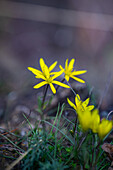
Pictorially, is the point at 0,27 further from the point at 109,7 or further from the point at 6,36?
the point at 109,7

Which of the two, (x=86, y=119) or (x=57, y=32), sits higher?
(x=57, y=32)

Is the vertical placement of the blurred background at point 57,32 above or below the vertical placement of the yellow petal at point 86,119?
above

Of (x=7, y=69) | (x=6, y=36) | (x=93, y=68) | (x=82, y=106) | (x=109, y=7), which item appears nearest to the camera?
(x=82, y=106)

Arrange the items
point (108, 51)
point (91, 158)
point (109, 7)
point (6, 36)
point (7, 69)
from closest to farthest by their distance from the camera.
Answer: point (91, 158) → point (7, 69) → point (108, 51) → point (6, 36) → point (109, 7)

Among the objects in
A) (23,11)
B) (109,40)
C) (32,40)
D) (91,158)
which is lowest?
(91,158)

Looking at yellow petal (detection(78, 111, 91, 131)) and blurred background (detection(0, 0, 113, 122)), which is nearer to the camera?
yellow petal (detection(78, 111, 91, 131))

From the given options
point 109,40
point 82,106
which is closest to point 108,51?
point 109,40

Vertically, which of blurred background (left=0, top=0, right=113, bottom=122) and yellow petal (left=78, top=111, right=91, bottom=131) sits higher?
blurred background (left=0, top=0, right=113, bottom=122)

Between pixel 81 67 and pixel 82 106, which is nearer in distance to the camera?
pixel 82 106
